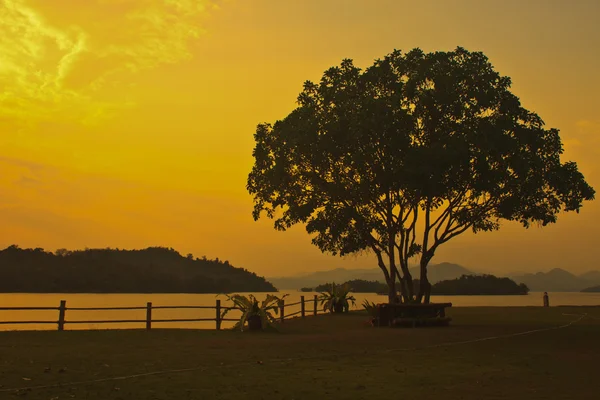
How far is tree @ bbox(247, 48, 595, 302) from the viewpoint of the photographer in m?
30.7

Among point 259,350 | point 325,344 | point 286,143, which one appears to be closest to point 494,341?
point 325,344

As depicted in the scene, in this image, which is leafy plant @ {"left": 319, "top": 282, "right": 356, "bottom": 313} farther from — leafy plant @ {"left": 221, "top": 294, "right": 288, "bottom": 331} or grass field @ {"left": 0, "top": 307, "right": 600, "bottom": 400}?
grass field @ {"left": 0, "top": 307, "right": 600, "bottom": 400}

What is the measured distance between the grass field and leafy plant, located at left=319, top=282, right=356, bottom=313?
14.3 metres

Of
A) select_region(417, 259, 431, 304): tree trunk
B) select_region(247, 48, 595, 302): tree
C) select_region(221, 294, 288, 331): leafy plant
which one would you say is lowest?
select_region(221, 294, 288, 331): leafy plant

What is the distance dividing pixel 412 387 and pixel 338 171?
20685 mm

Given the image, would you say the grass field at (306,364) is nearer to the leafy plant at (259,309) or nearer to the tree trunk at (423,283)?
the leafy plant at (259,309)

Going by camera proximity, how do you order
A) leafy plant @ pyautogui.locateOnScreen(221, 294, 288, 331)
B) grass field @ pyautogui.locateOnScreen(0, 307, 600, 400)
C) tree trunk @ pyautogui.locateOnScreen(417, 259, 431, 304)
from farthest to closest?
1. tree trunk @ pyautogui.locateOnScreen(417, 259, 431, 304)
2. leafy plant @ pyautogui.locateOnScreen(221, 294, 288, 331)
3. grass field @ pyautogui.locateOnScreen(0, 307, 600, 400)

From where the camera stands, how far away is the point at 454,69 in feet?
106

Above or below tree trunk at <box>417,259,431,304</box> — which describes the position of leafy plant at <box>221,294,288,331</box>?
below

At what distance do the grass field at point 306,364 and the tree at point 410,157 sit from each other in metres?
7.22

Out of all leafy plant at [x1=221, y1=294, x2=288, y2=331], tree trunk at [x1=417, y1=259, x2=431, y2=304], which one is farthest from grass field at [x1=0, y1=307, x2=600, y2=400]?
tree trunk at [x1=417, y1=259, x2=431, y2=304]

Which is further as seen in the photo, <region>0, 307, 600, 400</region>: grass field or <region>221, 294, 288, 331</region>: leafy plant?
<region>221, 294, 288, 331</region>: leafy plant

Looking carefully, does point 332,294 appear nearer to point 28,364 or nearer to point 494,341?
point 494,341

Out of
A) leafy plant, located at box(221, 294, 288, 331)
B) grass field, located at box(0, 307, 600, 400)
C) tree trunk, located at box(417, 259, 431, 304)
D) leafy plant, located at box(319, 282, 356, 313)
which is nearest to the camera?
grass field, located at box(0, 307, 600, 400)
